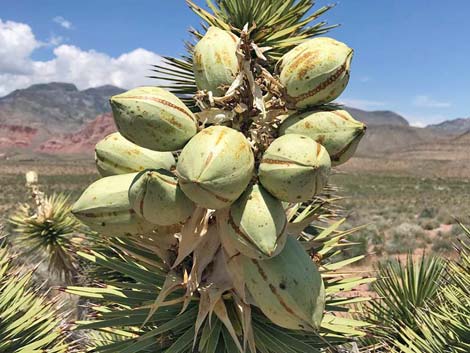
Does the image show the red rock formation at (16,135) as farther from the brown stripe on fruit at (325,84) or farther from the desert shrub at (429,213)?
the brown stripe on fruit at (325,84)

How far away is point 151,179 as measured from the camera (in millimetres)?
1486

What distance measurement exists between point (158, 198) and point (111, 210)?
22cm

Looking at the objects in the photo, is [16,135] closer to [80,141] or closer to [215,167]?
[80,141]

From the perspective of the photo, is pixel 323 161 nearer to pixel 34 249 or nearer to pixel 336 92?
pixel 336 92

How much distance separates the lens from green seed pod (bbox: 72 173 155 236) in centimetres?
162

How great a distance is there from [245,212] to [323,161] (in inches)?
11.3

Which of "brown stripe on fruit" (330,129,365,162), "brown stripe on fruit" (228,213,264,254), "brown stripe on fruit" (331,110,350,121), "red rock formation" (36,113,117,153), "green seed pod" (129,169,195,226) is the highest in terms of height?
"brown stripe on fruit" (331,110,350,121)

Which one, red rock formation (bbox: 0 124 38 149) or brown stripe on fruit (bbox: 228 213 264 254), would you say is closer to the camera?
brown stripe on fruit (bbox: 228 213 264 254)

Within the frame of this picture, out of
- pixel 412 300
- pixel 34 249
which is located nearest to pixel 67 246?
pixel 34 249

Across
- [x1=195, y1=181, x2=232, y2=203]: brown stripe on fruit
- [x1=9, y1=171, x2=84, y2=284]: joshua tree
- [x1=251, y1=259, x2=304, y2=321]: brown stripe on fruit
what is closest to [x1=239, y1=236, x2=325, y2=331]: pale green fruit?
[x1=251, y1=259, x2=304, y2=321]: brown stripe on fruit

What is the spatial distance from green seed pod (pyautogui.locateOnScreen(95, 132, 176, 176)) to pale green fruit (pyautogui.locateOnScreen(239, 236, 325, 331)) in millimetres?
494

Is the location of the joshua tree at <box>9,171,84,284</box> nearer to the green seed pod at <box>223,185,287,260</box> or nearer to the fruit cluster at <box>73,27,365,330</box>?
the fruit cluster at <box>73,27,365,330</box>

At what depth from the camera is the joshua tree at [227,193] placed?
1458 millimetres

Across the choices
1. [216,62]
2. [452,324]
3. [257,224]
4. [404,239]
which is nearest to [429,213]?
[404,239]
